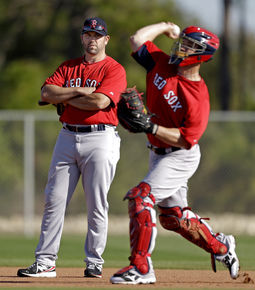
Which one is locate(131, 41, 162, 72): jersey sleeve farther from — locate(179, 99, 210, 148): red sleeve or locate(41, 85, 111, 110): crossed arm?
locate(179, 99, 210, 148): red sleeve

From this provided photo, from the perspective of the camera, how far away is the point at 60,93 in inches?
294

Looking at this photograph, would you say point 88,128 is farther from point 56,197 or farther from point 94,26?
point 94,26

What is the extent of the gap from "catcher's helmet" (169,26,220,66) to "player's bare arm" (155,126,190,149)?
65 centimetres

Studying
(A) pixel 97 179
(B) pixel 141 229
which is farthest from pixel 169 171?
(A) pixel 97 179

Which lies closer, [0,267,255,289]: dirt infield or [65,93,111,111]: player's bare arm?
[0,267,255,289]: dirt infield

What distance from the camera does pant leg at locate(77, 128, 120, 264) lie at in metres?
7.54

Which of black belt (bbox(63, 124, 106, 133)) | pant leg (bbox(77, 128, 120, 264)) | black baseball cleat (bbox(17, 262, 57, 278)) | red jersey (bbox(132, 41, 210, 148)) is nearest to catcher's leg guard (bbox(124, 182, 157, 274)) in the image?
red jersey (bbox(132, 41, 210, 148))

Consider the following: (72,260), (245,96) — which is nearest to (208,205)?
(72,260)

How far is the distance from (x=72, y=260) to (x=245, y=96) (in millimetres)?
17991

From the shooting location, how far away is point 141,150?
15281 mm

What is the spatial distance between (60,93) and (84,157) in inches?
26.1

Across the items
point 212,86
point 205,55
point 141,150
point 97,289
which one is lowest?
point 212,86

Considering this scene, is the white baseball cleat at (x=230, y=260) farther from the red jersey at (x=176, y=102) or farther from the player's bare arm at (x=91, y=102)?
the player's bare arm at (x=91, y=102)

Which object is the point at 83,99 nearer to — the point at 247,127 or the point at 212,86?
the point at 247,127
